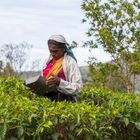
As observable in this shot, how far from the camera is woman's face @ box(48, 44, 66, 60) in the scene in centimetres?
518

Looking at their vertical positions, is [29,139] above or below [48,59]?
below

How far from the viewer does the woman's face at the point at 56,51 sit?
518 centimetres

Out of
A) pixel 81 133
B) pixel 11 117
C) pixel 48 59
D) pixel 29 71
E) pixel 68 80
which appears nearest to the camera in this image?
pixel 11 117

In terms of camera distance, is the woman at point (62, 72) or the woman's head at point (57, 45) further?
the woman's head at point (57, 45)

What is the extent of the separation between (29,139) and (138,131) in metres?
1.32

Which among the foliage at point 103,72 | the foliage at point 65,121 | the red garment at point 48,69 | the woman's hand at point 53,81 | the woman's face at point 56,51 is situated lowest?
the foliage at point 103,72

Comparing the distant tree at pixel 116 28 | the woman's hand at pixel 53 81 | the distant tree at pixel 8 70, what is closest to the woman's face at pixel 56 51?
the woman's hand at pixel 53 81

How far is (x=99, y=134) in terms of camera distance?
12.6 ft

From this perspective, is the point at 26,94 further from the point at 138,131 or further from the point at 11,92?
the point at 138,131

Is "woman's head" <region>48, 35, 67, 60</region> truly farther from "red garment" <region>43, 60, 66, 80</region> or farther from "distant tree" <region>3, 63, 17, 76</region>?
"distant tree" <region>3, 63, 17, 76</region>

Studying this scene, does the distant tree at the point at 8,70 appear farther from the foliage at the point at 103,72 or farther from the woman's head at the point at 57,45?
the woman's head at the point at 57,45

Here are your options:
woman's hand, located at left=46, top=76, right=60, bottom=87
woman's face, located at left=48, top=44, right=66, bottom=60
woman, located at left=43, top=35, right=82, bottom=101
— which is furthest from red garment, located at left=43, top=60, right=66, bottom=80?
woman's hand, located at left=46, top=76, right=60, bottom=87

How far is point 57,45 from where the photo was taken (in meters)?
5.18

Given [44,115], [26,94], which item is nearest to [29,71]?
[26,94]
